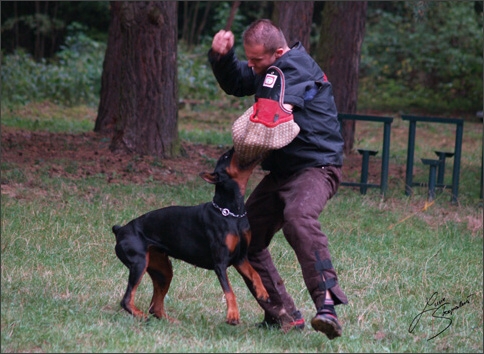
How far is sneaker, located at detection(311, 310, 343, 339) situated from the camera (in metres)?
4.68

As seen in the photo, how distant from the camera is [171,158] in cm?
1209

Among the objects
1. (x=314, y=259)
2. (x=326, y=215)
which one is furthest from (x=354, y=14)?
(x=314, y=259)

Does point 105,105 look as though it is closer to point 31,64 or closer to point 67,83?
point 67,83

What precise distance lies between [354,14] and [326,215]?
5498 millimetres

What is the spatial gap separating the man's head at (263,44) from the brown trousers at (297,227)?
735 mm

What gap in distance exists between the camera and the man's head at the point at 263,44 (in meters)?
5.07

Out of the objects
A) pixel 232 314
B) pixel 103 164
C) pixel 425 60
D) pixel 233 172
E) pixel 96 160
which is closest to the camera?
pixel 232 314

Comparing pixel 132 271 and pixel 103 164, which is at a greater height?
pixel 132 271

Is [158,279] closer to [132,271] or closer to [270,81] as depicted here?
[132,271]

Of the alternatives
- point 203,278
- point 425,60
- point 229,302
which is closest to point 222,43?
point 229,302

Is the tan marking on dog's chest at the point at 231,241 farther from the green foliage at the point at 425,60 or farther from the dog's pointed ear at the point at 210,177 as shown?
the green foliage at the point at 425,60

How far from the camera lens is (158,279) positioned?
5.41 m

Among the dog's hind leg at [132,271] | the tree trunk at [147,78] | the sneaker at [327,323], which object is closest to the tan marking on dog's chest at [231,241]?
the dog's hind leg at [132,271]

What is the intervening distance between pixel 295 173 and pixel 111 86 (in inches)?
387
